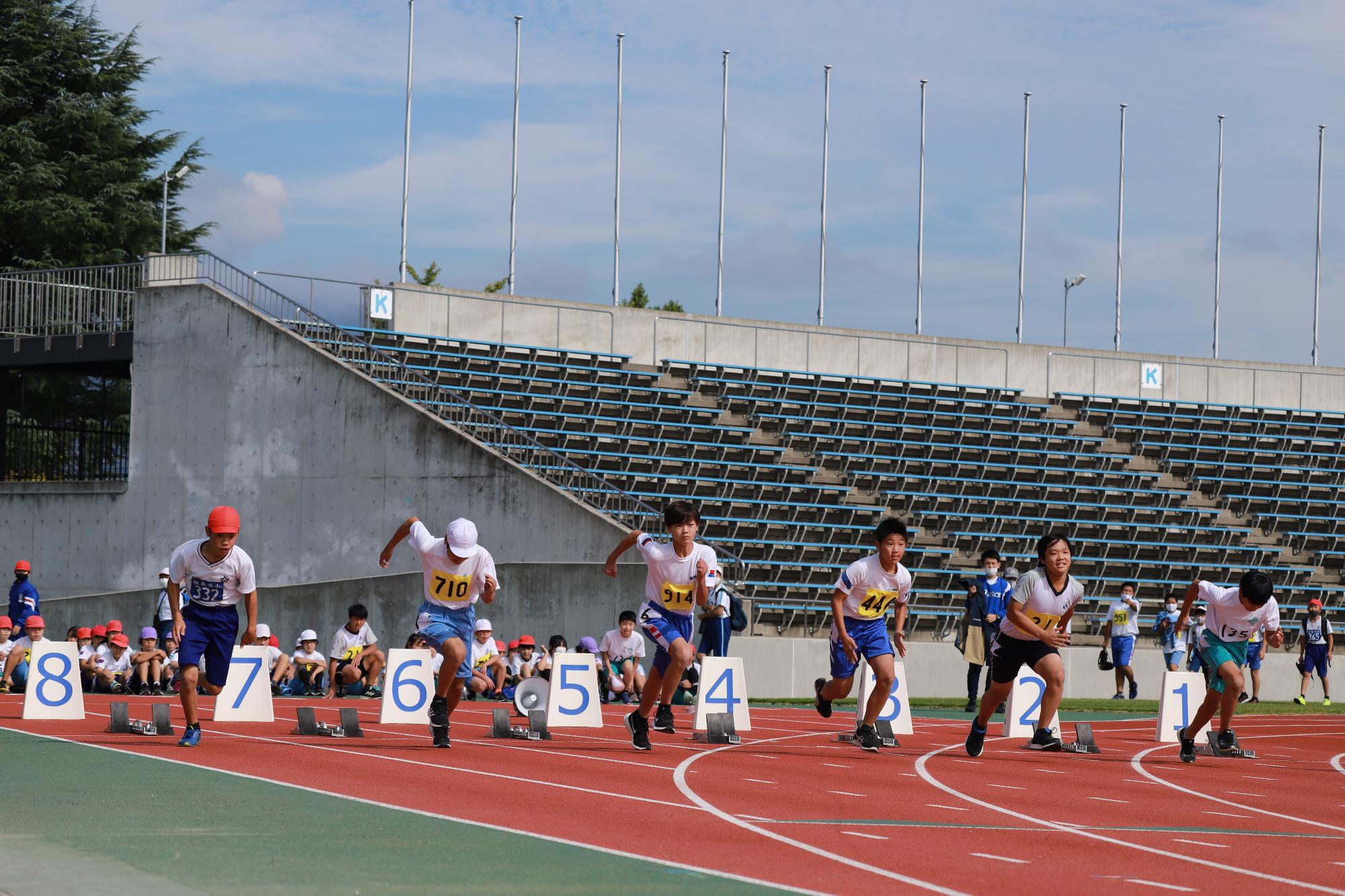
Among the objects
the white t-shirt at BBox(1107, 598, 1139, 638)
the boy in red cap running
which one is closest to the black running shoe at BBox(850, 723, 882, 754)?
the boy in red cap running

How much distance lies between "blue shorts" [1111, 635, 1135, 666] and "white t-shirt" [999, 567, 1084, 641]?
1472 centimetres

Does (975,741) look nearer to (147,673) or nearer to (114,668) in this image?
(147,673)

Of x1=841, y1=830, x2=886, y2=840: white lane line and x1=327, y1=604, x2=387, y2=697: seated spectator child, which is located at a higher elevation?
x1=841, y1=830, x2=886, y2=840: white lane line

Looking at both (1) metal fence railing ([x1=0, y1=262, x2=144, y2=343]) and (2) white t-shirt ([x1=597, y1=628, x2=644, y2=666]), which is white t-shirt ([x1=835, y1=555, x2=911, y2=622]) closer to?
(2) white t-shirt ([x1=597, y1=628, x2=644, y2=666])

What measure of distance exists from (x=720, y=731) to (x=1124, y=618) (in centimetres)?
1395

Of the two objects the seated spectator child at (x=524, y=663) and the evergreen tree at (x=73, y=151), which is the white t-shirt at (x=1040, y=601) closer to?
the seated spectator child at (x=524, y=663)

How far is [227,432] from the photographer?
33.7 meters

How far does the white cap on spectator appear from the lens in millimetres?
14562

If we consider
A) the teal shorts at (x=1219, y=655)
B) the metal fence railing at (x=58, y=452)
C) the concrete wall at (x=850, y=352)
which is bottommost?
the teal shorts at (x=1219, y=655)

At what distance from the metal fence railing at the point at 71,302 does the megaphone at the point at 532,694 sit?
19.8 m

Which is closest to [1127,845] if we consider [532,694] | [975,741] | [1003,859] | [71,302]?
[1003,859]

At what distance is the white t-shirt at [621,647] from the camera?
24547mm

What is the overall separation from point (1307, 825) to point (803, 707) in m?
13.7

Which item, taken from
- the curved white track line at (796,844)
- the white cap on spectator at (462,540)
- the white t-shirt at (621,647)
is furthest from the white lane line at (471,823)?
the white t-shirt at (621,647)
